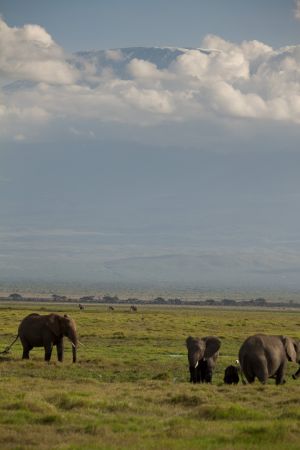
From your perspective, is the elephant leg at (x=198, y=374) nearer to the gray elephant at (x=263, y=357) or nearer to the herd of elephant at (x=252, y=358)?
the herd of elephant at (x=252, y=358)

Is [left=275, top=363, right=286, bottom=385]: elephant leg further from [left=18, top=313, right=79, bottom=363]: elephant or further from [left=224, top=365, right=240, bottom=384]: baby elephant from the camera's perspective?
[left=18, top=313, right=79, bottom=363]: elephant

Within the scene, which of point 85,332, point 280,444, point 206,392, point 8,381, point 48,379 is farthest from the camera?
point 85,332

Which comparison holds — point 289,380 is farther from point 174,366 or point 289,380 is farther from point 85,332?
point 85,332

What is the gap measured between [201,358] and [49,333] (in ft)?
23.1

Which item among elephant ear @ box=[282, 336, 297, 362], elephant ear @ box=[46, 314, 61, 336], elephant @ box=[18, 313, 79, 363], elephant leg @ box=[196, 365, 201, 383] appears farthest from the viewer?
elephant ear @ box=[46, 314, 61, 336]

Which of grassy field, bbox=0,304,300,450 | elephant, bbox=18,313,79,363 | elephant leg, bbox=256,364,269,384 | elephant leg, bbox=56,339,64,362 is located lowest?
grassy field, bbox=0,304,300,450

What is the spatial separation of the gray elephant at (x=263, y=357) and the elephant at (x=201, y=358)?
1.67 m

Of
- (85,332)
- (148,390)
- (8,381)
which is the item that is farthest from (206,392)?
(85,332)

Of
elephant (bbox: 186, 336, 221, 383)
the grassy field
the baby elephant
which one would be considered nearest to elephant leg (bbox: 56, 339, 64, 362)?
the grassy field

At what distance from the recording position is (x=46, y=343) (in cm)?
3272

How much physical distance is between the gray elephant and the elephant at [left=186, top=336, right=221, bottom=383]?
5.49ft

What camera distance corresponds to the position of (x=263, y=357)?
26078 mm

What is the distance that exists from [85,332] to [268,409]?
30825 mm

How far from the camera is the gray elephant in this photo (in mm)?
26016
